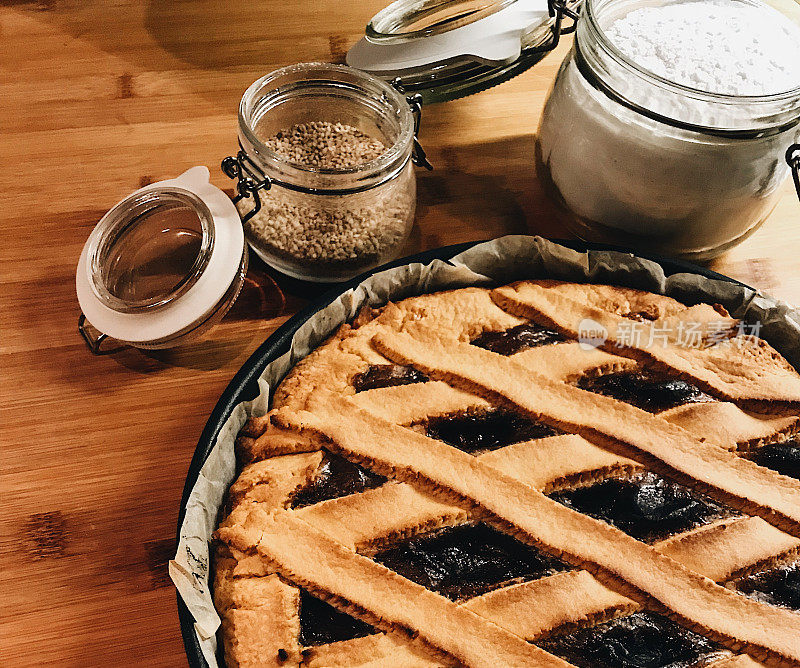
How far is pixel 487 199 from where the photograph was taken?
48.4 inches

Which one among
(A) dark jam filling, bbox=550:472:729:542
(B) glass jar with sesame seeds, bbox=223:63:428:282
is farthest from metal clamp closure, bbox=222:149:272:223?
(A) dark jam filling, bbox=550:472:729:542

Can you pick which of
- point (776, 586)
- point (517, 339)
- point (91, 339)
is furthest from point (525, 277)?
point (91, 339)

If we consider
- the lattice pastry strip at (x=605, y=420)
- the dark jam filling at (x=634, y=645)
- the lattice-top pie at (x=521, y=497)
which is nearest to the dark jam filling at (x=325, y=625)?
the lattice-top pie at (x=521, y=497)

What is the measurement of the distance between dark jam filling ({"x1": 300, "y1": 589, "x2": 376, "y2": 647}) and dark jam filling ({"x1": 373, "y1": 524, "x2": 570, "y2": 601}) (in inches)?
2.5

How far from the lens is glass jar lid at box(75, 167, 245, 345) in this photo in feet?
2.95

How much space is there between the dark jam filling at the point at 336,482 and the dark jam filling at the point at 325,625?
0.10 metres

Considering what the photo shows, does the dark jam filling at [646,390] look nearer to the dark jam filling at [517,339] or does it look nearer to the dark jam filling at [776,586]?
the dark jam filling at [517,339]

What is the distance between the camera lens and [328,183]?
91 cm

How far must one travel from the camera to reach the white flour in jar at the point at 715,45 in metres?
0.89

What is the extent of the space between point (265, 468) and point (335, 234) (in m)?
0.34

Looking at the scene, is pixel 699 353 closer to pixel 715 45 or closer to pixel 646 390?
pixel 646 390

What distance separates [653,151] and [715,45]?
158 mm

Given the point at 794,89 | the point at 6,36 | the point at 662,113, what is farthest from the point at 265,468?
the point at 6,36

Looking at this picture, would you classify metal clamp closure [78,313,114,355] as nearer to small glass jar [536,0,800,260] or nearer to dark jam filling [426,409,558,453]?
dark jam filling [426,409,558,453]
